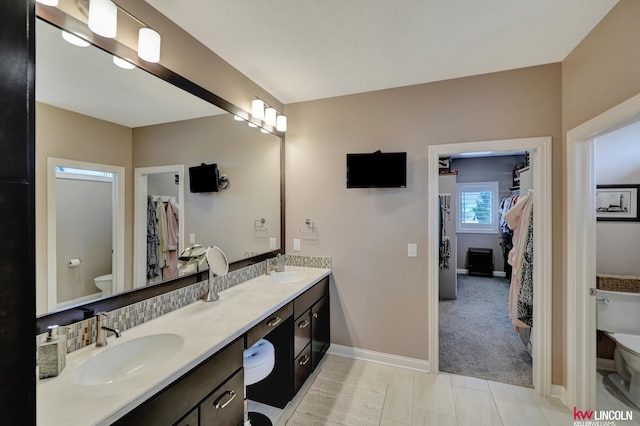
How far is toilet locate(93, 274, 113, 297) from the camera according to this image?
1331 mm

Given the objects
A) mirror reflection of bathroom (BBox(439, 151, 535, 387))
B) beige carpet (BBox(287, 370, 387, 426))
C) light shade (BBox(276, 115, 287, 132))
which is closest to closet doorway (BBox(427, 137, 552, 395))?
mirror reflection of bathroom (BBox(439, 151, 535, 387))

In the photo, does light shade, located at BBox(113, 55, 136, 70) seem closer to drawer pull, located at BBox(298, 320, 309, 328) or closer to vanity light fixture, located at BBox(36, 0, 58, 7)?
vanity light fixture, located at BBox(36, 0, 58, 7)

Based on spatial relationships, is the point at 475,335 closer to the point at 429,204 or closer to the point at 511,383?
the point at 511,383

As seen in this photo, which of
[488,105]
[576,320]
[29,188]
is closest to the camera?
[29,188]

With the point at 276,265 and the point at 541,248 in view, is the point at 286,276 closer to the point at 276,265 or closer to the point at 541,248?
the point at 276,265

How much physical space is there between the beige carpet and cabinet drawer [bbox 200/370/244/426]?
0.66 metres

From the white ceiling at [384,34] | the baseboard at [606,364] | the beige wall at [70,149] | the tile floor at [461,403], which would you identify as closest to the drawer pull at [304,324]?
the tile floor at [461,403]

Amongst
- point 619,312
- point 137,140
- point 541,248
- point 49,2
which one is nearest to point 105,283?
point 137,140

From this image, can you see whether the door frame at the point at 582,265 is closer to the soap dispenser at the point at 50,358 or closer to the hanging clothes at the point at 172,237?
the hanging clothes at the point at 172,237

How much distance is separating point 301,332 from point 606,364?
2.75 meters

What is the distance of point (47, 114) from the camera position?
3.72 feet

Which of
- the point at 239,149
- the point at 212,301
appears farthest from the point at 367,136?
the point at 212,301

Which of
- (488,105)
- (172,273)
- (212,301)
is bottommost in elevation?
(212,301)

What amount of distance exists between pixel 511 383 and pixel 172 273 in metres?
2.85
